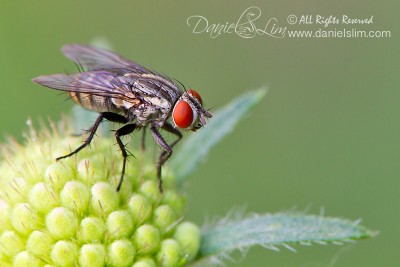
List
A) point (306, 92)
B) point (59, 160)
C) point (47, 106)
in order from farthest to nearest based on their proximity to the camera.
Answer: point (306, 92) → point (47, 106) → point (59, 160)

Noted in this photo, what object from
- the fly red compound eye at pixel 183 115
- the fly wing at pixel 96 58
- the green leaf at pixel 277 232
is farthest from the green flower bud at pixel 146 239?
the fly wing at pixel 96 58

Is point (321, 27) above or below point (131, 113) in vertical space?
above

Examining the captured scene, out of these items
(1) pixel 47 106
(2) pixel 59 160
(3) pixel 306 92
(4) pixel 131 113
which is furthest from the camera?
(3) pixel 306 92

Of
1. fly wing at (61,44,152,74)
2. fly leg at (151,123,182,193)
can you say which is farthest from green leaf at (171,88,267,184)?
fly wing at (61,44,152,74)

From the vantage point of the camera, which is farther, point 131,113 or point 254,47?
point 254,47

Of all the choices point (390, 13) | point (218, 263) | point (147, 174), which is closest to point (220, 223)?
point (218, 263)

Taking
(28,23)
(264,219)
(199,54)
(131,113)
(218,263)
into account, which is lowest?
(218,263)

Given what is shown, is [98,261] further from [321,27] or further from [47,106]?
[321,27]

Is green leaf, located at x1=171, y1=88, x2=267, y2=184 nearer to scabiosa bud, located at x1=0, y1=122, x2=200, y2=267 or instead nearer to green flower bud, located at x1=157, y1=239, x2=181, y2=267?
scabiosa bud, located at x1=0, y1=122, x2=200, y2=267
